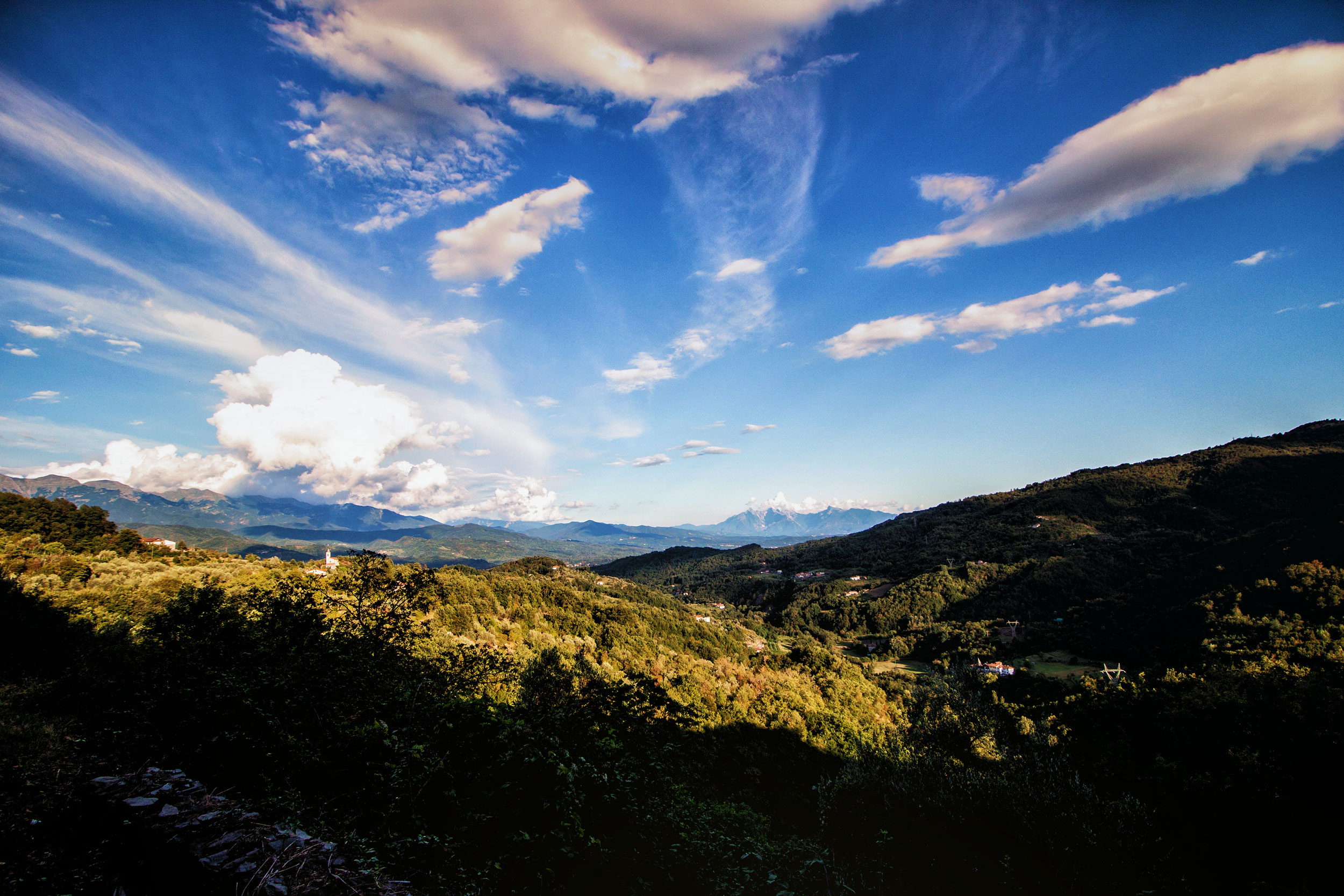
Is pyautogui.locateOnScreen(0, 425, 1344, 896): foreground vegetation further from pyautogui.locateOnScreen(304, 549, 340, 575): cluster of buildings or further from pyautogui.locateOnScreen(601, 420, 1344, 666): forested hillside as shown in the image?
pyautogui.locateOnScreen(601, 420, 1344, 666): forested hillside

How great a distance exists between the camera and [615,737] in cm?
1712

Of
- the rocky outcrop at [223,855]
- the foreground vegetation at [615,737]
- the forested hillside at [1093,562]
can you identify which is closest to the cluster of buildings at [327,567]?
the foreground vegetation at [615,737]

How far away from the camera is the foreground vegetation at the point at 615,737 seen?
29.8 ft

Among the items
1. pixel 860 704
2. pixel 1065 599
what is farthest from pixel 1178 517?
pixel 860 704

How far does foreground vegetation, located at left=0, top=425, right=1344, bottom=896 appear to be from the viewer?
907 cm

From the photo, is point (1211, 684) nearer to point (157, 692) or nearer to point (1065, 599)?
point (157, 692)

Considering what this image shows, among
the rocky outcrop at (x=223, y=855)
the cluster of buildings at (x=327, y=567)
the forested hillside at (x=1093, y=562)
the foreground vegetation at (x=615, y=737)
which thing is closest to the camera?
the rocky outcrop at (x=223, y=855)

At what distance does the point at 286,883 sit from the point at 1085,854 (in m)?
25.9

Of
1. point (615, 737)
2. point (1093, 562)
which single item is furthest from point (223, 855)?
point (1093, 562)

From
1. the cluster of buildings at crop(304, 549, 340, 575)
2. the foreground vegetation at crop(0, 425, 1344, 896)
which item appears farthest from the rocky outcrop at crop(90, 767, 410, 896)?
the cluster of buildings at crop(304, 549, 340, 575)

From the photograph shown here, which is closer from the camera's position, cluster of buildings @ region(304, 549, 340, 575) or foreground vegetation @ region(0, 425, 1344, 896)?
foreground vegetation @ region(0, 425, 1344, 896)

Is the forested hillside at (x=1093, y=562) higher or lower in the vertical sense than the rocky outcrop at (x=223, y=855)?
lower

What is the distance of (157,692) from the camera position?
9969mm

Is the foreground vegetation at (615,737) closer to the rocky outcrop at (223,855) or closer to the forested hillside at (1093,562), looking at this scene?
the rocky outcrop at (223,855)
